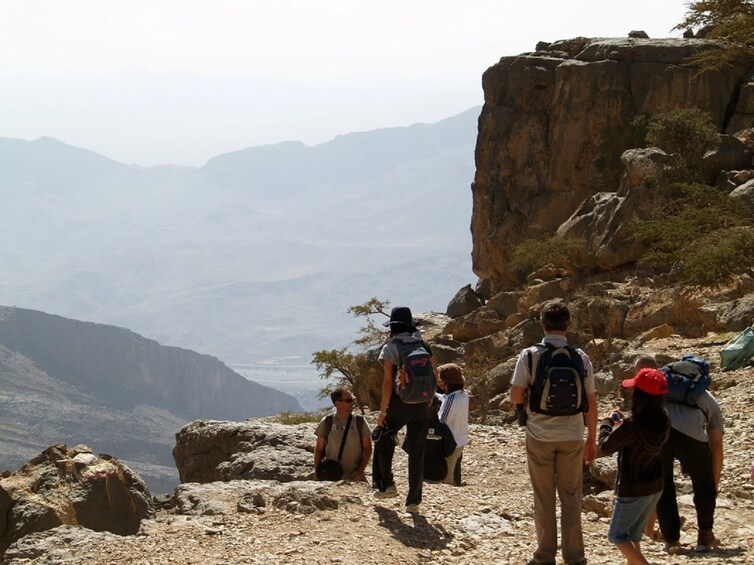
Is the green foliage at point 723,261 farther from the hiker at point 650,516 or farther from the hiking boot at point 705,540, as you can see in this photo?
the hiking boot at point 705,540

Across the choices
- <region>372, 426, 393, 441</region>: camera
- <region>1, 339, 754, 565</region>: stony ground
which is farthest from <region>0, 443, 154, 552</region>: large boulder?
<region>372, 426, 393, 441</region>: camera

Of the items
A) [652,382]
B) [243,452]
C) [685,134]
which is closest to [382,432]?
[652,382]

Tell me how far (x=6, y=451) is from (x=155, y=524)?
13249 centimetres

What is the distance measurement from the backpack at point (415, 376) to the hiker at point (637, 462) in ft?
7.46

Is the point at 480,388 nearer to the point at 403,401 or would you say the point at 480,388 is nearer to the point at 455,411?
the point at 455,411

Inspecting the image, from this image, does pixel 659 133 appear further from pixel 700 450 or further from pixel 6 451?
pixel 6 451

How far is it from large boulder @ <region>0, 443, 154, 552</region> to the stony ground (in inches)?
17.7

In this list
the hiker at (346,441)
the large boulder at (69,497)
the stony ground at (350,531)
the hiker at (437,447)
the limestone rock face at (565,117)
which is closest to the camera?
the stony ground at (350,531)

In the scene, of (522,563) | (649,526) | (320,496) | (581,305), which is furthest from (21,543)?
(581,305)

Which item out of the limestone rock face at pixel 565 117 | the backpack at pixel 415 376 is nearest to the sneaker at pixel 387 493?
the backpack at pixel 415 376

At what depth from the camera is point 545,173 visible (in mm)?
52125

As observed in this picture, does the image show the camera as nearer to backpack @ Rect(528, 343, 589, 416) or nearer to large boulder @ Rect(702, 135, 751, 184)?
backpack @ Rect(528, 343, 589, 416)

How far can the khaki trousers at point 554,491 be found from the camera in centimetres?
805

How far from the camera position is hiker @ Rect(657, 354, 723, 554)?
8414 mm
